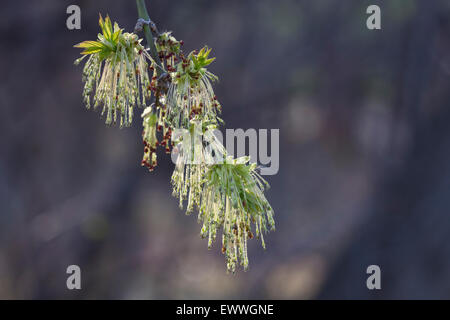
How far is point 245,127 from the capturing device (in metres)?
3.96

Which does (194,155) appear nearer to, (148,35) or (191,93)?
(191,93)

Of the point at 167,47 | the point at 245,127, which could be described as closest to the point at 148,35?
the point at 167,47

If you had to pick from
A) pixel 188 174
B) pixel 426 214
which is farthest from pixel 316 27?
pixel 188 174

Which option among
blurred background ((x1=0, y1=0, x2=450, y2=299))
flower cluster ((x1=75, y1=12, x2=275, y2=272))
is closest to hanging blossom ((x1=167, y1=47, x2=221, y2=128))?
flower cluster ((x1=75, y1=12, x2=275, y2=272))

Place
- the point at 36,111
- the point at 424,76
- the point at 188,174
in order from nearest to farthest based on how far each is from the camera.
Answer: the point at 188,174
the point at 424,76
the point at 36,111

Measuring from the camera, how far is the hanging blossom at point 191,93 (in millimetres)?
909

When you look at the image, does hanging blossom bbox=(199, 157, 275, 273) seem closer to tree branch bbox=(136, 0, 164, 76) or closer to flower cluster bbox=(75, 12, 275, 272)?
flower cluster bbox=(75, 12, 275, 272)

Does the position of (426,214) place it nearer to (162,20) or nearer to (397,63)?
(397,63)

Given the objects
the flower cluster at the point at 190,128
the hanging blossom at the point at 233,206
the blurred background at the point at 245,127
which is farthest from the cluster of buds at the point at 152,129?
the blurred background at the point at 245,127

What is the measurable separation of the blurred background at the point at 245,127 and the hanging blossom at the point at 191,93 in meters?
2.36

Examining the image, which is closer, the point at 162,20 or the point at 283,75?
the point at 162,20

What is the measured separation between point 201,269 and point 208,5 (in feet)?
6.85

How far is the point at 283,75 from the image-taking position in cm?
376

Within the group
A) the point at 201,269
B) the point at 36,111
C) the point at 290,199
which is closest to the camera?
the point at 36,111
